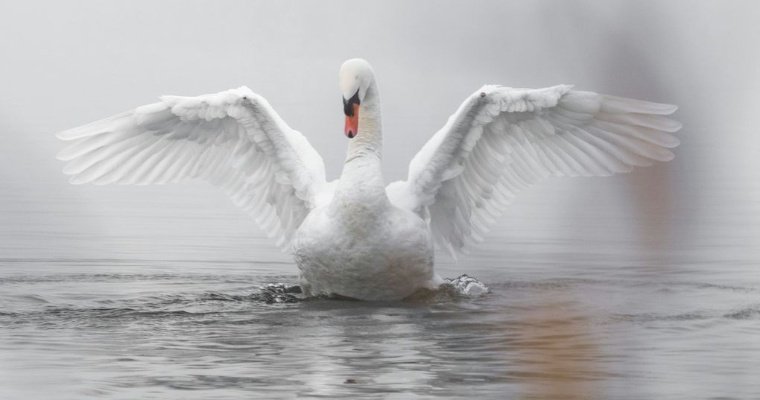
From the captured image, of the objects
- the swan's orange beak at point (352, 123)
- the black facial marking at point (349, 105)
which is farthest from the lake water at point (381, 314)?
the black facial marking at point (349, 105)

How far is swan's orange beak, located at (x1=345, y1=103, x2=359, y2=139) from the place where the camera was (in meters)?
8.92

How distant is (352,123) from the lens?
9.05 metres

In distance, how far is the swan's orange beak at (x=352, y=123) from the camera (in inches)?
351

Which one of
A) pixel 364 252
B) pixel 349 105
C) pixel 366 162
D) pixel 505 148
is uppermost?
pixel 349 105

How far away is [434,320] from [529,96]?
2056 millimetres

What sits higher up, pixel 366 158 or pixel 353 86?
pixel 353 86

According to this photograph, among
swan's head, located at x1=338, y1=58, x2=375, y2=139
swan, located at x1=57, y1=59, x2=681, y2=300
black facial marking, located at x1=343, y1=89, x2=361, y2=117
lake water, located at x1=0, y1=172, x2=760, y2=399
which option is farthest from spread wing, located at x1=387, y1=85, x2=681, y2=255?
black facial marking, located at x1=343, y1=89, x2=361, y2=117

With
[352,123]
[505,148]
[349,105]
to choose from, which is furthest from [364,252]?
[505,148]

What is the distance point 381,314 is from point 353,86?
1815 mm

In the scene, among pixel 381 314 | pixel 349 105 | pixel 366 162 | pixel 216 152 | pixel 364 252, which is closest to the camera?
pixel 381 314

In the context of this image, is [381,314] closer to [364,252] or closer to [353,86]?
[364,252]

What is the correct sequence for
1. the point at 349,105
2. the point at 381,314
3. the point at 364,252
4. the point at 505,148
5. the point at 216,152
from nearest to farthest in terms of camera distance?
the point at 381,314
the point at 349,105
the point at 364,252
the point at 505,148
the point at 216,152

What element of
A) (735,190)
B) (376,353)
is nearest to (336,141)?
(376,353)

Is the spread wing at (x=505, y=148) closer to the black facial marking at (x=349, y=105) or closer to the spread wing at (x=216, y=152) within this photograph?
the black facial marking at (x=349, y=105)
